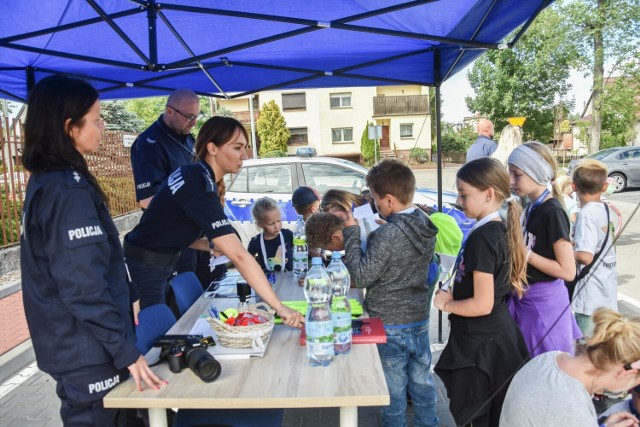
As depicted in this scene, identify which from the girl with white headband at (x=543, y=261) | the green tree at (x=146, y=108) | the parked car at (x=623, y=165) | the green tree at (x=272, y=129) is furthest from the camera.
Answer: the green tree at (x=146, y=108)

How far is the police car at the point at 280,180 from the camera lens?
7.57m

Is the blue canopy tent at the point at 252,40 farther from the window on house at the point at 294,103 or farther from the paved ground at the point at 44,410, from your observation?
the window on house at the point at 294,103

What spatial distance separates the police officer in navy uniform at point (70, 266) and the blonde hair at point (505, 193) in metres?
1.57

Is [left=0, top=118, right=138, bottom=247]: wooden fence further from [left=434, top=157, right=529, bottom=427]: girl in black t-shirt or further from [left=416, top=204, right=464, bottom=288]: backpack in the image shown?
[left=434, top=157, right=529, bottom=427]: girl in black t-shirt

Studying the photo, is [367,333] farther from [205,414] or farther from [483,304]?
[205,414]

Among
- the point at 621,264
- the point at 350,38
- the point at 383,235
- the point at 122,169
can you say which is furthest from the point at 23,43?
the point at 122,169

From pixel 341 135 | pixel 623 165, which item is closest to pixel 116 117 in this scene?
pixel 341 135

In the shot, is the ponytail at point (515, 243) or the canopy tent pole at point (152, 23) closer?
the ponytail at point (515, 243)

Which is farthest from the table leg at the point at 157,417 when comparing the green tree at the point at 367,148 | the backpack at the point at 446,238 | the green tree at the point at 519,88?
the green tree at the point at 367,148

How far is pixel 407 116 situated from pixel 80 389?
33716 millimetres

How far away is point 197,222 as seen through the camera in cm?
208

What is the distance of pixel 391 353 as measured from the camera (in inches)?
92.7

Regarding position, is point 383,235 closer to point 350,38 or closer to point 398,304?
point 398,304

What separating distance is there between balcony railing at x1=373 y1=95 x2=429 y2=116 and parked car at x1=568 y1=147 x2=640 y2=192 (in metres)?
19.2
